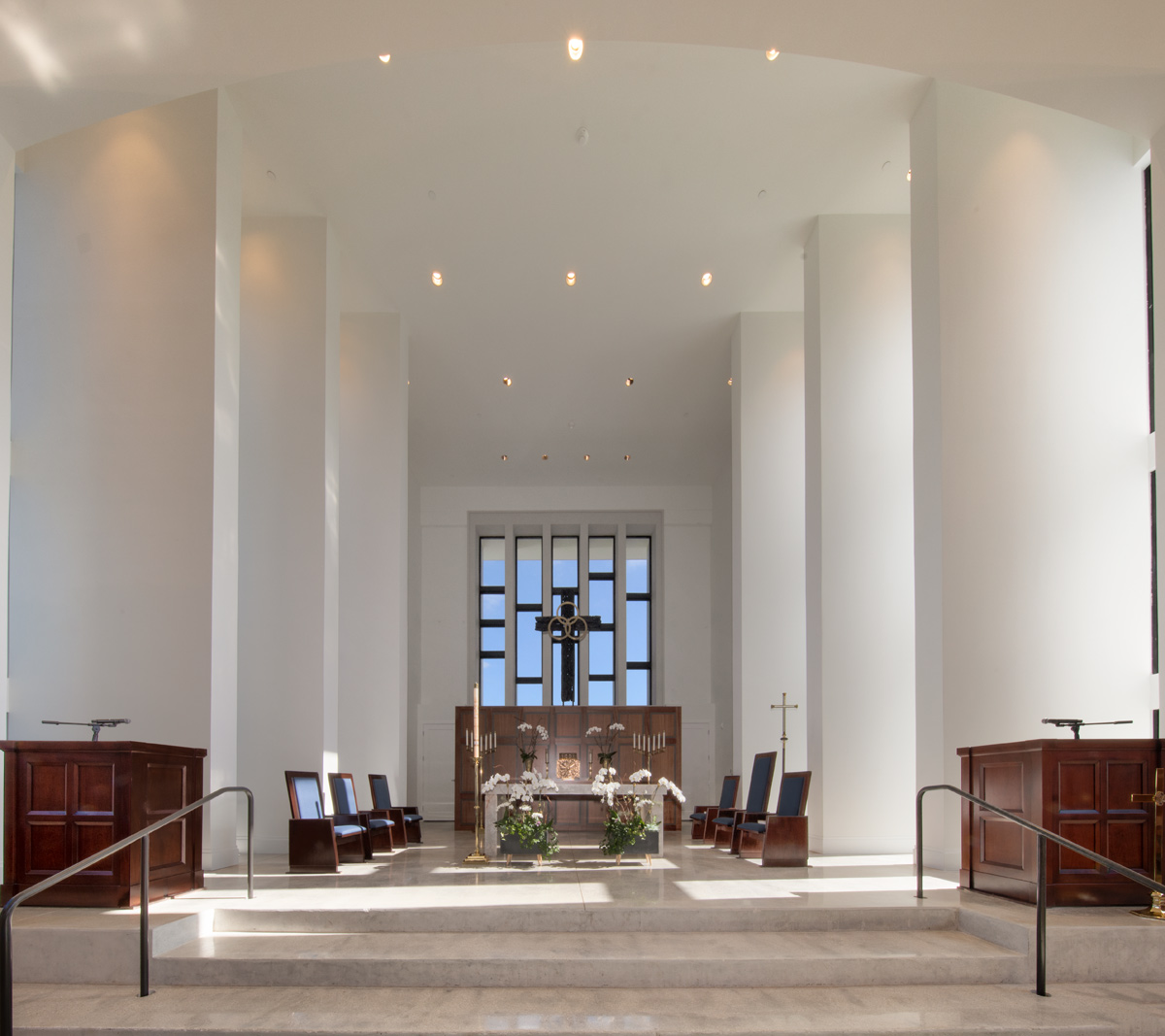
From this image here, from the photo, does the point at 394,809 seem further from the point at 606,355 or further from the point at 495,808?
the point at 606,355

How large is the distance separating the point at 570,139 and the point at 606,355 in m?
4.86

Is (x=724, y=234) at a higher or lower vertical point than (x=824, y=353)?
higher

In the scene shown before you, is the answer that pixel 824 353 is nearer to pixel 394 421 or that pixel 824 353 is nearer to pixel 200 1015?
pixel 394 421

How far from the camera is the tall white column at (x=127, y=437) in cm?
805

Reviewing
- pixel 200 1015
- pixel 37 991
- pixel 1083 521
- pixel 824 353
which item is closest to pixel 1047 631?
pixel 1083 521

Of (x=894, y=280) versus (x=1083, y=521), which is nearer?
(x=1083, y=521)

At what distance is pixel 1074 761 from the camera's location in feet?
21.0

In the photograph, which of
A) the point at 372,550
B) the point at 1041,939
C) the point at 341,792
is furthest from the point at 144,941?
the point at 372,550

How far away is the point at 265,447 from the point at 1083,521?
6683 millimetres

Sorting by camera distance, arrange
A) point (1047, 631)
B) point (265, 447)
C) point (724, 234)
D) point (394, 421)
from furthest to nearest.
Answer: point (394, 421)
point (724, 234)
point (265, 447)
point (1047, 631)

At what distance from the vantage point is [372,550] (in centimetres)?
1312

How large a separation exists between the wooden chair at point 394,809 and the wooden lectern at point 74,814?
4863 mm

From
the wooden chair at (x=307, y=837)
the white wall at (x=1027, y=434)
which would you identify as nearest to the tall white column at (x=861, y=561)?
the white wall at (x=1027, y=434)

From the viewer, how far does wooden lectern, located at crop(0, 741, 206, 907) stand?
637cm
